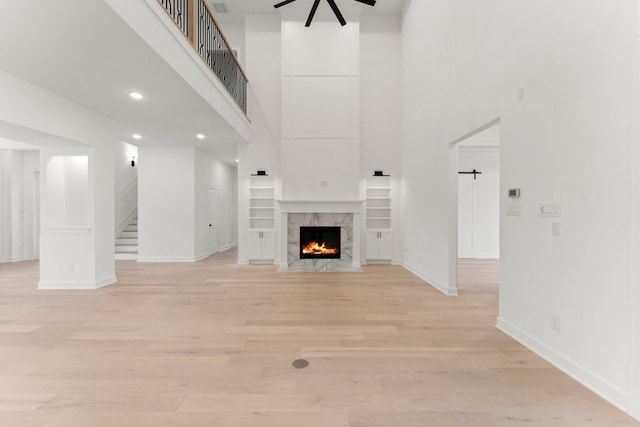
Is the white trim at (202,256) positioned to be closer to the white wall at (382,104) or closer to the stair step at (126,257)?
the stair step at (126,257)

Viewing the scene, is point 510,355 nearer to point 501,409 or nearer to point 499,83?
point 501,409

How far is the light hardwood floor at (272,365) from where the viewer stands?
1925 millimetres

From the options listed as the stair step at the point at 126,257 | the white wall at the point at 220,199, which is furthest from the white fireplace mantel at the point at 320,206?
the stair step at the point at 126,257

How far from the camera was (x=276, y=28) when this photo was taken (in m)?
7.53

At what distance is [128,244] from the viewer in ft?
27.6

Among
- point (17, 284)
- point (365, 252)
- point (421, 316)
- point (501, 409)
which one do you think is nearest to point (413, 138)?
point (365, 252)

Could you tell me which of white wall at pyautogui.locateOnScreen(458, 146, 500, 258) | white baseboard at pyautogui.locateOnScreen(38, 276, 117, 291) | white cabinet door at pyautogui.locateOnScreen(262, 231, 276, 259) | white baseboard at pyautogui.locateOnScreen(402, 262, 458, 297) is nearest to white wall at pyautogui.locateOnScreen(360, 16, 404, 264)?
white baseboard at pyautogui.locateOnScreen(402, 262, 458, 297)

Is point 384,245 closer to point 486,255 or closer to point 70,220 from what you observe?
point 486,255

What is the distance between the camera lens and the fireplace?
722cm

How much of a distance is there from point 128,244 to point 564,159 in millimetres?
9549

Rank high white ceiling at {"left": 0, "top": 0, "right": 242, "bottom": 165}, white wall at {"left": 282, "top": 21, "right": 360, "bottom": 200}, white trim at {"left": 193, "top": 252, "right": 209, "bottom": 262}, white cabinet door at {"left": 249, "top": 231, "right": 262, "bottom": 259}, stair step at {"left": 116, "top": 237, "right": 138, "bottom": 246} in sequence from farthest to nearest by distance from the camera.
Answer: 1. stair step at {"left": 116, "top": 237, "right": 138, "bottom": 246}
2. white trim at {"left": 193, "top": 252, "right": 209, "bottom": 262}
3. white cabinet door at {"left": 249, "top": 231, "right": 262, "bottom": 259}
4. white wall at {"left": 282, "top": 21, "right": 360, "bottom": 200}
5. high white ceiling at {"left": 0, "top": 0, "right": 242, "bottom": 165}

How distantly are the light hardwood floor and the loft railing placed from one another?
3490mm

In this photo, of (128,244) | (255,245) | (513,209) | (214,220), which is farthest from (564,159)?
(128,244)

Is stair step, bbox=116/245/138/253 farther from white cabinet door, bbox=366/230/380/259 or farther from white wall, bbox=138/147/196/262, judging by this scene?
white cabinet door, bbox=366/230/380/259
